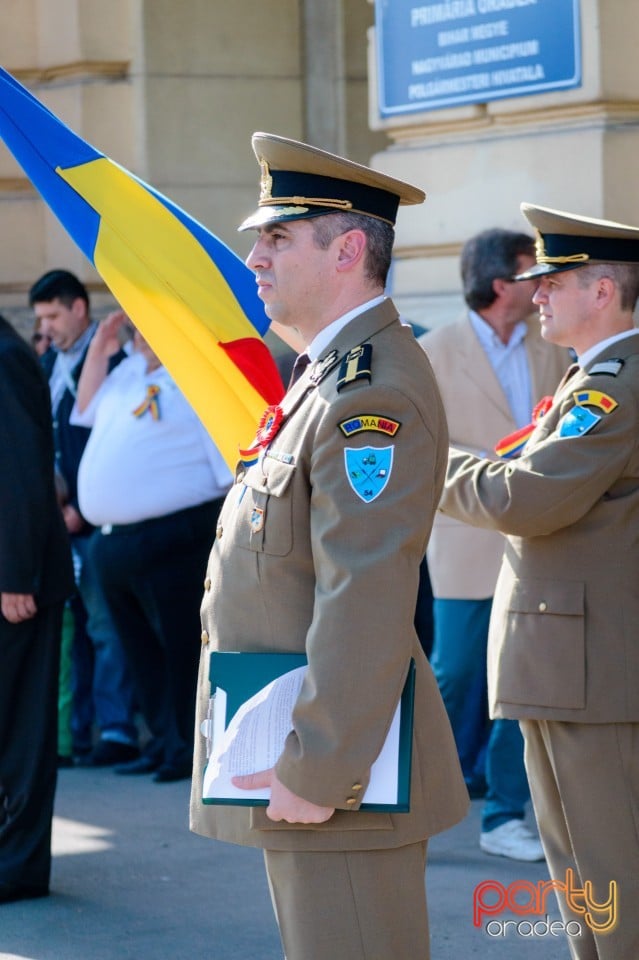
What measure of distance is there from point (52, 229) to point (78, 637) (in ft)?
7.23

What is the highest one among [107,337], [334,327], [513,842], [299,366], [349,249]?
[349,249]

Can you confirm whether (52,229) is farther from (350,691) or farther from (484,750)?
(350,691)

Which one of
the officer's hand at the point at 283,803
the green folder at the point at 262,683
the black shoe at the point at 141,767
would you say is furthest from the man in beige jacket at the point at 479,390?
the officer's hand at the point at 283,803

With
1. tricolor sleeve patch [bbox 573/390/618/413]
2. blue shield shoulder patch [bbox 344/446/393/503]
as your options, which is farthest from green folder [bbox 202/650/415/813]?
tricolor sleeve patch [bbox 573/390/618/413]

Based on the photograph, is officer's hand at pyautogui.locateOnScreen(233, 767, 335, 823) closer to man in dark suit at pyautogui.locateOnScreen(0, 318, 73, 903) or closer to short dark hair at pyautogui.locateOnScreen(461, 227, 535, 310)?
man in dark suit at pyautogui.locateOnScreen(0, 318, 73, 903)

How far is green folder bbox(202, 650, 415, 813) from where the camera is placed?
2.78 metres

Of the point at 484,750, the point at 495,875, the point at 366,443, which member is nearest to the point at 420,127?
the point at 484,750

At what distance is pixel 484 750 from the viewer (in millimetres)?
6516

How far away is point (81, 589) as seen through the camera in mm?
7309

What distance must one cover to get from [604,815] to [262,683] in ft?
4.06

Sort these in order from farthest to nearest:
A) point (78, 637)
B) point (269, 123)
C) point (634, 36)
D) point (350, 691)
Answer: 1. point (269, 123)
2. point (78, 637)
3. point (634, 36)
4. point (350, 691)

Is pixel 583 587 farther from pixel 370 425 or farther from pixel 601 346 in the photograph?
pixel 370 425

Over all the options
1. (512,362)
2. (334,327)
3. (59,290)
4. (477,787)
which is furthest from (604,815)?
(59,290)

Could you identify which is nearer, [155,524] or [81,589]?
[155,524]
